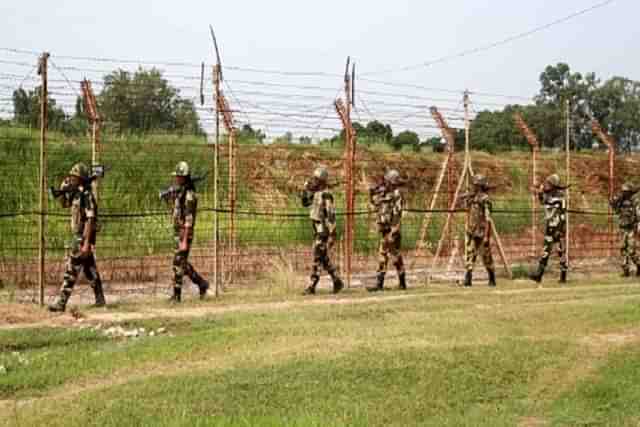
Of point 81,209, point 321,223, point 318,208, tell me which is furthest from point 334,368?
point 318,208

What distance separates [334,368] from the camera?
7824 mm

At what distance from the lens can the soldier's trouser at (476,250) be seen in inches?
648

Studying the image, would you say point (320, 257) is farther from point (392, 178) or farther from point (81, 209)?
point (81, 209)

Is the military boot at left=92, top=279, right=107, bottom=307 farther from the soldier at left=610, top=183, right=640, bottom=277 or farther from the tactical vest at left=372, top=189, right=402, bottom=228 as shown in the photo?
the soldier at left=610, top=183, right=640, bottom=277

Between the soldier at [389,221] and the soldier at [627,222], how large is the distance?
5537 millimetres

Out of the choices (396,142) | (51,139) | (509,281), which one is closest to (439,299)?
(509,281)

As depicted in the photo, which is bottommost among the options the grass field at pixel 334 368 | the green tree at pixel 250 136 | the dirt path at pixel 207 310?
the grass field at pixel 334 368

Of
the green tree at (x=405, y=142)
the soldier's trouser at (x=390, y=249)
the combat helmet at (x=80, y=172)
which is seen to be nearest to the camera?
the combat helmet at (x=80, y=172)

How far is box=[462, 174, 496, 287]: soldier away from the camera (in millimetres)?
16469

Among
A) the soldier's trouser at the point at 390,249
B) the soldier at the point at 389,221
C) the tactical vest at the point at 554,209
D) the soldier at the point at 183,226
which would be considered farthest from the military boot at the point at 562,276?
the soldier at the point at 183,226

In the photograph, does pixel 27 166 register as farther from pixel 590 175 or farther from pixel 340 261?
pixel 590 175

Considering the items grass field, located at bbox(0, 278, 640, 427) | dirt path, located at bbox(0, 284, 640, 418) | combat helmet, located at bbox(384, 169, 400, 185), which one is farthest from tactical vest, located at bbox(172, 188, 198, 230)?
combat helmet, located at bbox(384, 169, 400, 185)

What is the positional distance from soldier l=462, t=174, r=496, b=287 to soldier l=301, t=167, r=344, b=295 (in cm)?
296

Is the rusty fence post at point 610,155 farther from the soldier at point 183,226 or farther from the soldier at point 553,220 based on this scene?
the soldier at point 183,226
